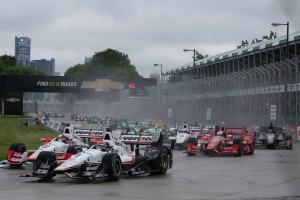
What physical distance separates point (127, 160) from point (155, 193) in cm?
416

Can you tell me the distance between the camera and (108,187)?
15.4 meters

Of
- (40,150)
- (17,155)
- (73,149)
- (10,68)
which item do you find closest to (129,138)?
(73,149)

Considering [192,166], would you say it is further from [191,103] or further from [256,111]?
[191,103]

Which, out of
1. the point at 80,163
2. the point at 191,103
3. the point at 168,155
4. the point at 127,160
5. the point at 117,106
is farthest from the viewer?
the point at 117,106

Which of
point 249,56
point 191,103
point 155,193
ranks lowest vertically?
point 155,193

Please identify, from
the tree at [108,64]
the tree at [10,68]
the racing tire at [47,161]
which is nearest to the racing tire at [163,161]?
the racing tire at [47,161]

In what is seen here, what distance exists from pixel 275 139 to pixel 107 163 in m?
19.8

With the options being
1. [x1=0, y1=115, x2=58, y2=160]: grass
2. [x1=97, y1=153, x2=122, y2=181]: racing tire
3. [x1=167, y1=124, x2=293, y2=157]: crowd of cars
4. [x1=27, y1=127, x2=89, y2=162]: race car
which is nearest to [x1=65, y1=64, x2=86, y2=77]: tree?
[x1=0, y1=115, x2=58, y2=160]: grass

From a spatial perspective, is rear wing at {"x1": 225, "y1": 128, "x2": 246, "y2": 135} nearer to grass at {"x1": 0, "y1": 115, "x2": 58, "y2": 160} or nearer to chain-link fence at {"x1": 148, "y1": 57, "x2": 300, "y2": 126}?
chain-link fence at {"x1": 148, "y1": 57, "x2": 300, "y2": 126}

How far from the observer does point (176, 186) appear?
15719 millimetres

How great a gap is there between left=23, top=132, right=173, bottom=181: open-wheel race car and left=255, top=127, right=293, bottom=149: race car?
15843 mm

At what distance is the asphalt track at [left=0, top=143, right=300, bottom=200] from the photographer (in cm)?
1358

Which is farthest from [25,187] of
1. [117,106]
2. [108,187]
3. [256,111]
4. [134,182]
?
[117,106]

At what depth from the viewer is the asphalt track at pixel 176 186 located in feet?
44.5
